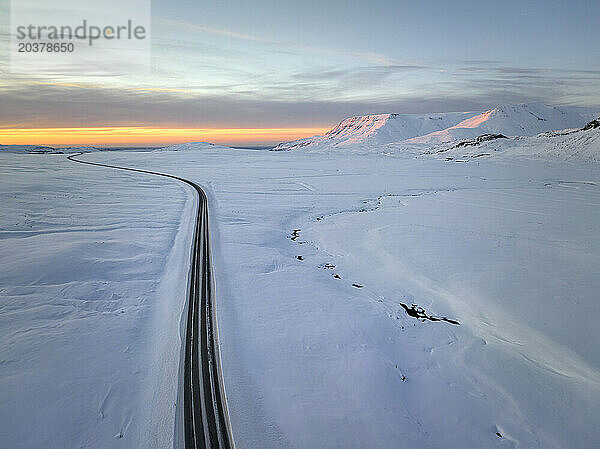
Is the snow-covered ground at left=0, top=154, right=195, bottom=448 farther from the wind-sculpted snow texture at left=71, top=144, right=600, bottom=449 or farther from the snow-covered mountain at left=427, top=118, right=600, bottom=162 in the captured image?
the snow-covered mountain at left=427, top=118, right=600, bottom=162

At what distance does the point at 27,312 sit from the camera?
484 inches

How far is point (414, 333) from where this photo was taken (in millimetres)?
11805

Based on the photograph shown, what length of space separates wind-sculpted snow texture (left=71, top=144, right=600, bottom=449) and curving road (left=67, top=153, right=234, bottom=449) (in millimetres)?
340

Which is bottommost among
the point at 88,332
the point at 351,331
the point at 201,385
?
the point at 201,385

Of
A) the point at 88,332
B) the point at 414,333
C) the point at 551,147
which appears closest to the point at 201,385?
the point at 88,332

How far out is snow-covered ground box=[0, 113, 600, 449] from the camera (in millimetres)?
8109

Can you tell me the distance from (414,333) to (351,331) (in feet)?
7.54

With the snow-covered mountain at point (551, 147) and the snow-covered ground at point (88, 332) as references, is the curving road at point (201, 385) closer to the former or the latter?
the snow-covered ground at point (88, 332)

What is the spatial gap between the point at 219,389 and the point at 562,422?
28.8 ft

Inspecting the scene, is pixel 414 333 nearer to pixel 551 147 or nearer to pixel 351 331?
pixel 351 331

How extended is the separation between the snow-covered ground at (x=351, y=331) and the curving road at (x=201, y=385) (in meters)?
0.33

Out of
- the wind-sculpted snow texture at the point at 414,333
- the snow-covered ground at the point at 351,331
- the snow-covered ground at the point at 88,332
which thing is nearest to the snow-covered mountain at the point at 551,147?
the wind-sculpted snow texture at the point at 414,333

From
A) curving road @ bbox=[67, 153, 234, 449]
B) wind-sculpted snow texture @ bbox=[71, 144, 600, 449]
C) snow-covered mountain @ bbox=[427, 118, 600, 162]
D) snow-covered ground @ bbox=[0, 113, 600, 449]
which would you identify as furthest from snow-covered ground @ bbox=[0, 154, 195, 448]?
snow-covered mountain @ bbox=[427, 118, 600, 162]

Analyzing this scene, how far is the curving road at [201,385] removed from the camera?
7.68m
